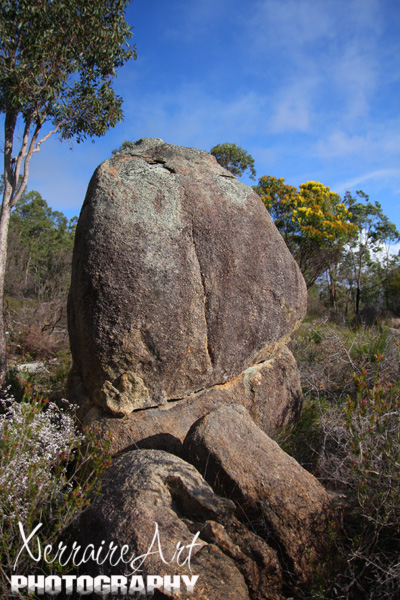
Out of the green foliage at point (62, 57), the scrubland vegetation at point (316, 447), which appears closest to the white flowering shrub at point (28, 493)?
the scrubland vegetation at point (316, 447)

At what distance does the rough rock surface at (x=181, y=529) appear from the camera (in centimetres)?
228

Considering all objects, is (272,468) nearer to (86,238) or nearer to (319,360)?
(86,238)

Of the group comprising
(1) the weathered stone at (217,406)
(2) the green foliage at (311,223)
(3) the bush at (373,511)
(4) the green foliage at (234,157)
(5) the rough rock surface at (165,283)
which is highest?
(4) the green foliage at (234,157)

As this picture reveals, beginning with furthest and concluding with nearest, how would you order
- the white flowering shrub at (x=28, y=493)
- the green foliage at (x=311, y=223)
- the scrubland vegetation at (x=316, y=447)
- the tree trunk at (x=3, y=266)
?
the green foliage at (x=311, y=223) → the tree trunk at (x=3, y=266) → the scrubland vegetation at (x=316, y=447) → the white flowering shrub at (x=28, y=493)

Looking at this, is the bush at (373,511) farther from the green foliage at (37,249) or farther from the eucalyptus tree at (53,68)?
the green foliage at (37,249)

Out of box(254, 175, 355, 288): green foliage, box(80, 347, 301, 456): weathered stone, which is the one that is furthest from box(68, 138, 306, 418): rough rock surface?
box(254, 175, 355, 288): green foliage

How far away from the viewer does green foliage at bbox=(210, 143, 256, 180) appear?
1603 centimetres

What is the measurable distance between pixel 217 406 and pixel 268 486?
105 cm

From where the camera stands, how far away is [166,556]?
7.41 ft

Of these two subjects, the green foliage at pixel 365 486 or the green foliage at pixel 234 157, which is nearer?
the green foliage at pixel 365 486

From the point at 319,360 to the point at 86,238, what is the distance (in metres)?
4.23

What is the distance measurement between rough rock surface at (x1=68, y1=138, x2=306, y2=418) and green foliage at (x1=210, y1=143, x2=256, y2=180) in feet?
40.1

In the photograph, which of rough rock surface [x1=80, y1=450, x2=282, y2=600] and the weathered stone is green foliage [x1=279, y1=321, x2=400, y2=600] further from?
rough rock surface [x1=80, y1=450, x2=282, y2=600]

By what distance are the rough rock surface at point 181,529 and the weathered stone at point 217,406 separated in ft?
2.08
